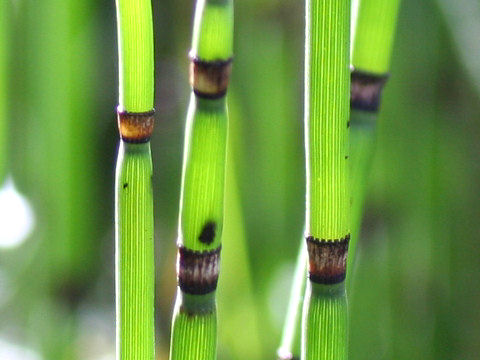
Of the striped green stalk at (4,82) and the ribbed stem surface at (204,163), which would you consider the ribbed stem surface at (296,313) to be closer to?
the ribbed stem surface at (204,163)

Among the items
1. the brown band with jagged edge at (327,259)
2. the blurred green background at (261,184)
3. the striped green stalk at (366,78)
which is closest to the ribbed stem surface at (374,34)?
the striped green stalk at (366,78)

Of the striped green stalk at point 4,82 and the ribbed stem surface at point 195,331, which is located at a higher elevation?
the striped green stalk at point 4,82

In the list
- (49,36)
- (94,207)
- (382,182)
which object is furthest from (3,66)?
(382,182)

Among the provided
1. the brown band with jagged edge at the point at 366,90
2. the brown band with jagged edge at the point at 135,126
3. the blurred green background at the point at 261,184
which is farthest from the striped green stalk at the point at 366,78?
the blurred green background at the point at 261,184

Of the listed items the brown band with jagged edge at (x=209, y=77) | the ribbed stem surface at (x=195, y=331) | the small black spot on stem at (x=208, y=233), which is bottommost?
the ribbed stem surface at (x=195, y=331)

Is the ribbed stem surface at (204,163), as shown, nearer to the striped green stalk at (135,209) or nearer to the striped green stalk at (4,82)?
the striped green stalk at (135,209)

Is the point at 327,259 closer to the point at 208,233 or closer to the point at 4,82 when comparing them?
the point at 208,233

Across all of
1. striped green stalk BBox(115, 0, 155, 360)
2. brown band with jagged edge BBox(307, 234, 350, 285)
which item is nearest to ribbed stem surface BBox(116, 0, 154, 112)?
striped green stalk BBox(115, 0, 155, 360)

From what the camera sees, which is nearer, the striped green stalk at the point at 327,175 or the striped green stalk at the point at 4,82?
the striped green stalk at the point at 327,175

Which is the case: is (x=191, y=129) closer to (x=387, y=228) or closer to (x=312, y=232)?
(x=312, y=232)
